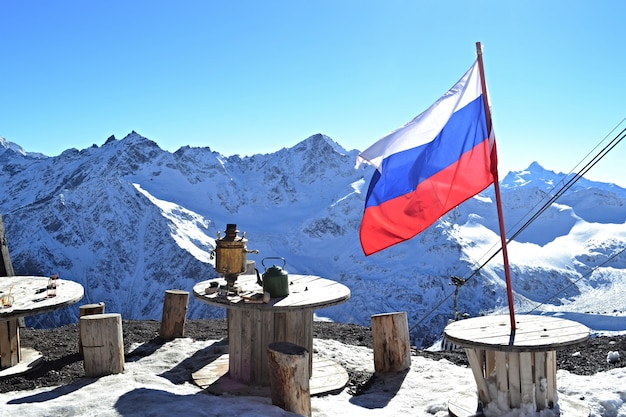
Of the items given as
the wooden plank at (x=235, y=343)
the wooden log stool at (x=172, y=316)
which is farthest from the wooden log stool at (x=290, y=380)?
the wooden log stool at (x=172, y=316)

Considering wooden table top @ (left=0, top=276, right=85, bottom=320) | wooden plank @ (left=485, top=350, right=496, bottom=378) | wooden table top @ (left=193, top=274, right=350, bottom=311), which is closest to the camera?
wooden plank @ (left=485, top=350, right=496, bottom=378)

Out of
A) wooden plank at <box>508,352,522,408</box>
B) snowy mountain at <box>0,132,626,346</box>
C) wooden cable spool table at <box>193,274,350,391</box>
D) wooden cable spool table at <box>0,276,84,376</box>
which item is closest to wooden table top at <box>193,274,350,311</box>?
wooden cable spool table at <box>193,274,350,391</box>

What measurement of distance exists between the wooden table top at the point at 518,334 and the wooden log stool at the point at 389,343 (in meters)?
1.84

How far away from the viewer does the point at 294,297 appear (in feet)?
20.4

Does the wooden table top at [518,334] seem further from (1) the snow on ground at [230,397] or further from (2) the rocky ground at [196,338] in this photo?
(2) the rocky ground at [196,338]

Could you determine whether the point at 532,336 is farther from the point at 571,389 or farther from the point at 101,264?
the point at 101,264

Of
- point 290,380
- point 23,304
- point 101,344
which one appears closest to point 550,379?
point 290,380

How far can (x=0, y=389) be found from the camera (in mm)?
6305

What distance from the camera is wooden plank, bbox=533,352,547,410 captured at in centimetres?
493

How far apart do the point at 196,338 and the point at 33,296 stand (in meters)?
3.03

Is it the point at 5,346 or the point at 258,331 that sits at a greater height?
the point at 258,331

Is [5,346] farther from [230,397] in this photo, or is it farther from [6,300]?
[230,397]

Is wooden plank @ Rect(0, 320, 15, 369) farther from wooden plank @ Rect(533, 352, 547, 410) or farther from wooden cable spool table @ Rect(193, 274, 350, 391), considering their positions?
A: wooden plank @ Rect(533, 352, 547, 410)

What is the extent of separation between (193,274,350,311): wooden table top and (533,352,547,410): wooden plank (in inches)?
85.7
